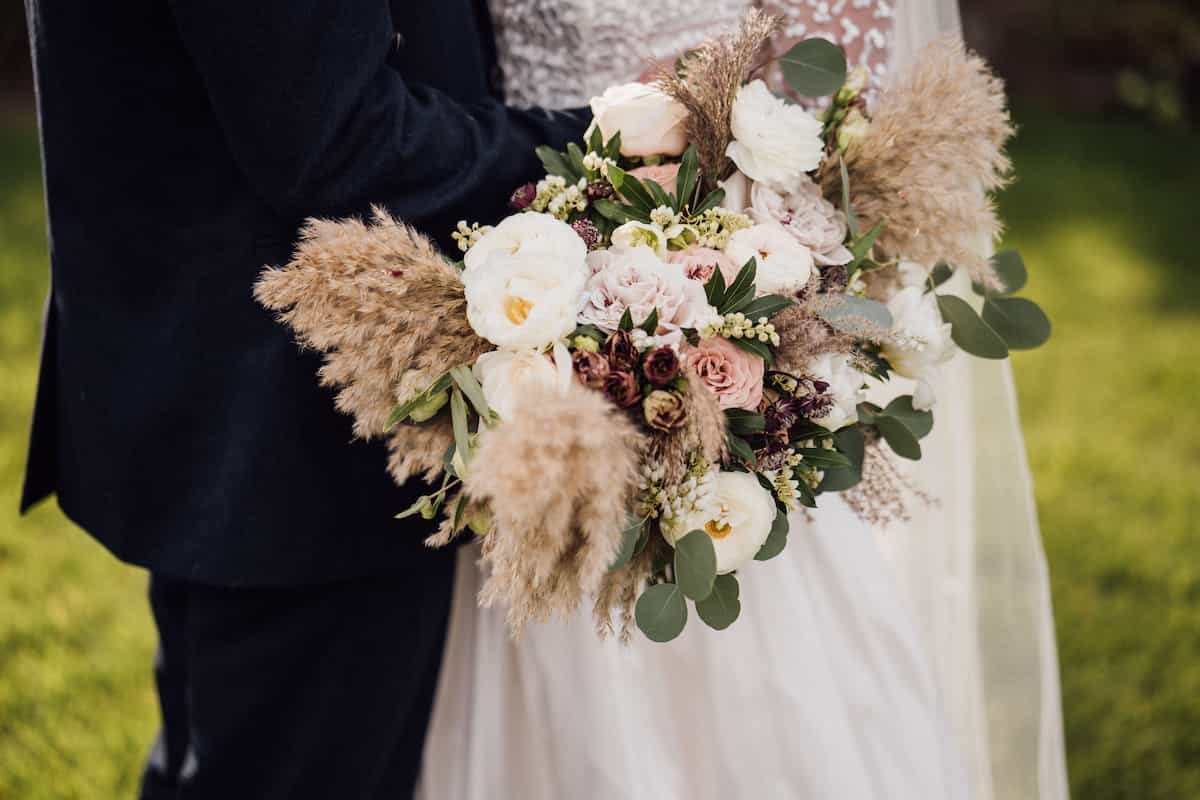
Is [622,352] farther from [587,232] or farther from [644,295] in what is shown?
[587,232]

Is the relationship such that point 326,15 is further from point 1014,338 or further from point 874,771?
point 874,771

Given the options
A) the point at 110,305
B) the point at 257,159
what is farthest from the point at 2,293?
the point at 257,159

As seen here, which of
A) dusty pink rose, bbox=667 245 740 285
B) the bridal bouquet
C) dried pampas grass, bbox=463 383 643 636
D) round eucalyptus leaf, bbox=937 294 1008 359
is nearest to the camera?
dried pampas grass, bbox=463 383 643 636

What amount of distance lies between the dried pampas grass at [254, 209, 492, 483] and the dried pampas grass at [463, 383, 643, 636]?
0.54 feet

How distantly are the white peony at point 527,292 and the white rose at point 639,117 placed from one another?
19cm

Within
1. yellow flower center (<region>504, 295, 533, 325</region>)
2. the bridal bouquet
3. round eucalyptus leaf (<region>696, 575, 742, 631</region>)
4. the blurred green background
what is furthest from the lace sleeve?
the blurred green background

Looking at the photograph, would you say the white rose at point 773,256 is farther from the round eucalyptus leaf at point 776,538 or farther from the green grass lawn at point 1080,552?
the green grass lawn at point 1080,552

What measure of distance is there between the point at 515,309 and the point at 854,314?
35 centimetres

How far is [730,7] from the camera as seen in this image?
142cm

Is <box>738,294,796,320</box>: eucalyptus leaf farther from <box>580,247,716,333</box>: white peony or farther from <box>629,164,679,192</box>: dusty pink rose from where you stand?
<box>629,164,679,192</box>: dusty pink rose

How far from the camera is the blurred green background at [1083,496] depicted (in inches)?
88.7

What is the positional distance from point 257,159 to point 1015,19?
678 centimetres

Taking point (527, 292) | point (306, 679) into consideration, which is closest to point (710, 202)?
point (527, 292)

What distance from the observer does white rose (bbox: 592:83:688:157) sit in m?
1.13
